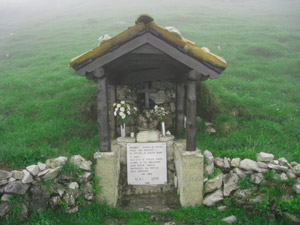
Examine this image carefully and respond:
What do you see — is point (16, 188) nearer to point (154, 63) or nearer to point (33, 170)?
point (33, 170)

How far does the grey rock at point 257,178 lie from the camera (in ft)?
15.1

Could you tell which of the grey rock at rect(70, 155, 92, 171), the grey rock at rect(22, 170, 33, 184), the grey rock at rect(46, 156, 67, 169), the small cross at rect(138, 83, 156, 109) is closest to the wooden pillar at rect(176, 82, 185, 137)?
the small cross at rect(138, 83, 156, 109)

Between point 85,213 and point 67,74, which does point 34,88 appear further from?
point 85,213

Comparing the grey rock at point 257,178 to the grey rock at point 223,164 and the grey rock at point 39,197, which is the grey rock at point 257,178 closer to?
the grey rock at point 223,164

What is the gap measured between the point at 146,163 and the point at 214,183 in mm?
1751

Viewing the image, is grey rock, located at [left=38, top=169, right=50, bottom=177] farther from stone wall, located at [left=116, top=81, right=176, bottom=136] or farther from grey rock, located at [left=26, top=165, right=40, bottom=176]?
stone wall, located at [left=116, top=81, right=176, bottom=136]

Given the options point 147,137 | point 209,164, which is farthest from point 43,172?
point 209,164

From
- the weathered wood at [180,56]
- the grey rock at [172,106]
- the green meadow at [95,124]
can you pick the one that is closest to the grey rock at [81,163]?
the green meadow at [95,124]

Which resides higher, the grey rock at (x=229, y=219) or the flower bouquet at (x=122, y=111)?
the flower bouquet at (x=122, y=111)

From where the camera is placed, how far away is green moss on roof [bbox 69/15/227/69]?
4484 mm

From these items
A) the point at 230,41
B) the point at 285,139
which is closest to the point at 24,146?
the point at 285,139

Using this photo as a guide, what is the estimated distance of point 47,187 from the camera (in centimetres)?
445

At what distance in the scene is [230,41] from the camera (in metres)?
17.6

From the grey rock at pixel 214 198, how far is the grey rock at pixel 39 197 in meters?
3.30
